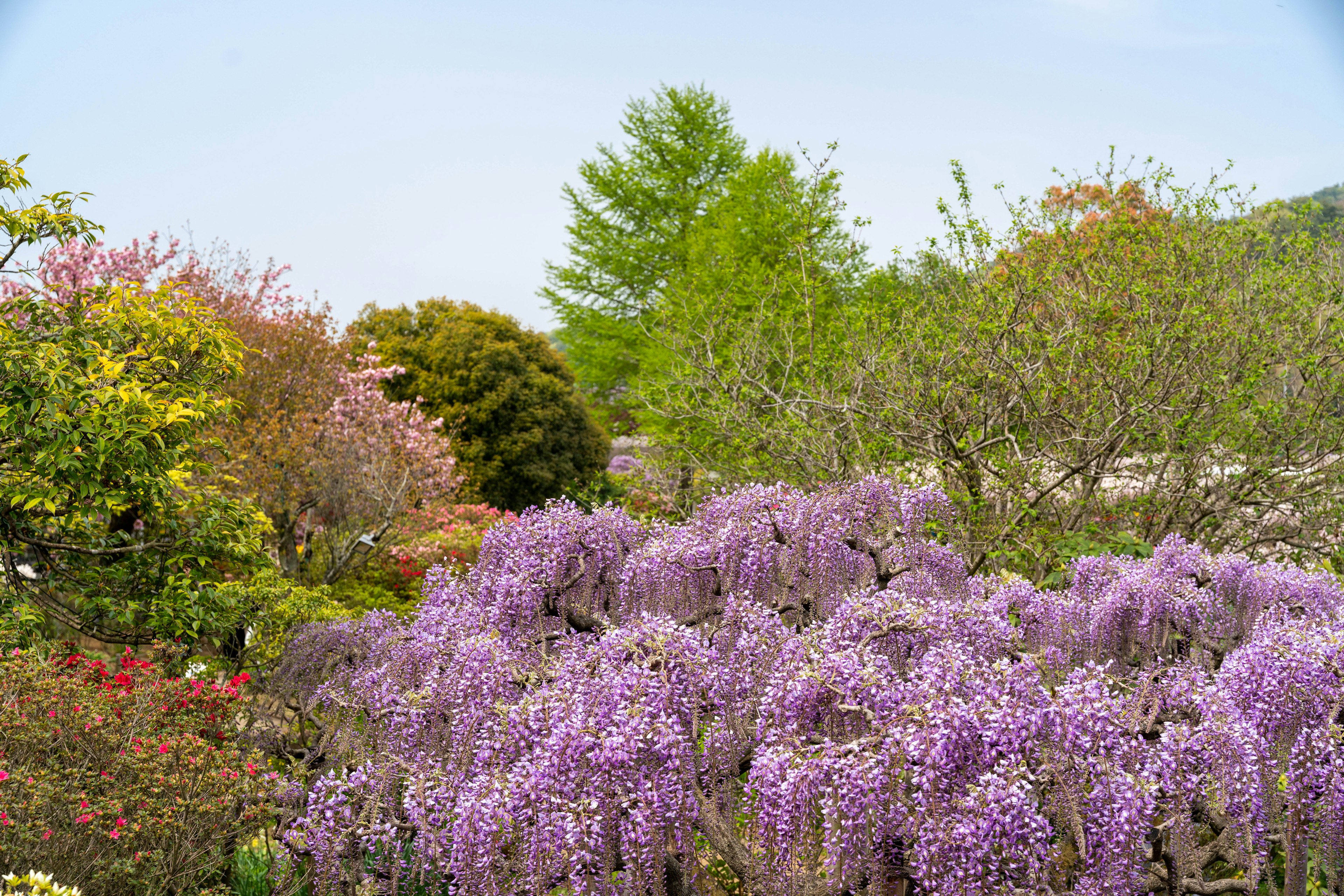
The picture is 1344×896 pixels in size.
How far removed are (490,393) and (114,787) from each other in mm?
14909

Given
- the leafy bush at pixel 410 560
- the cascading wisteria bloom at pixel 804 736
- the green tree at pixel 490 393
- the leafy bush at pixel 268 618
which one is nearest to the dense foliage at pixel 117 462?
the leafy bush at pixel 268 618

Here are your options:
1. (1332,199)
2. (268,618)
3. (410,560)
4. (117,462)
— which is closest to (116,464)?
(117,462)

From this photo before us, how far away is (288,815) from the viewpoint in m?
4.75

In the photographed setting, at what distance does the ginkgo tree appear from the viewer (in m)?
4.94

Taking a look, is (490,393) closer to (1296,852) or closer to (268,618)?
(268,618)

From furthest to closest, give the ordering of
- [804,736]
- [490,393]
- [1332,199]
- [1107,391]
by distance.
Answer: [1332,199], [490,393], [1107,391], [804,736]

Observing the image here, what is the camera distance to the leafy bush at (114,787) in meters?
3.98

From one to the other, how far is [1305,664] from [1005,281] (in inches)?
214

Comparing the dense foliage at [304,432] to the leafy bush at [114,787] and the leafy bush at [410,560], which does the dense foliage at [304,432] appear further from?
the leafy bush at [114,787]

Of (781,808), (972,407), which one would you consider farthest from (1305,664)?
(972,407)

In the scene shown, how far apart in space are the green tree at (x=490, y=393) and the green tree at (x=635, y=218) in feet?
5.94

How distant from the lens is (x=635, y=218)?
2198 centimetres

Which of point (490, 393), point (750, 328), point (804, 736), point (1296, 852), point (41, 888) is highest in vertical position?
point (490, 393)

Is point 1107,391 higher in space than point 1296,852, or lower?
higher
